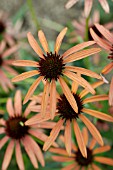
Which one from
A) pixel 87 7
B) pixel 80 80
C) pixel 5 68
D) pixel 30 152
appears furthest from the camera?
pixel 5 68

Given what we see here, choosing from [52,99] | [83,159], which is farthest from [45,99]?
[83,159]

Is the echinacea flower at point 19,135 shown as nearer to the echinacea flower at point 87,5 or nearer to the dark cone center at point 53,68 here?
the dark cone center at point 53,68

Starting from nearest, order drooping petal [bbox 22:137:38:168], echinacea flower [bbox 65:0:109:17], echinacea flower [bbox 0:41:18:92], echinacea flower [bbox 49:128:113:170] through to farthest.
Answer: echinacea flower [bbox 65:0:109:17]
drooping petal [bbox 22:137:38:168]
echinacea flower [bbox 49:128:113:170]
echinacea flower [bbox 0:41:18:92]

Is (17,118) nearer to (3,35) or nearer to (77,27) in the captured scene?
(77,27)

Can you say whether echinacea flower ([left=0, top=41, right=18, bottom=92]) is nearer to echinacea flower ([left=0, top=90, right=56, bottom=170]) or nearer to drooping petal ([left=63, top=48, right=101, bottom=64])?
echinacea flower ([left=0, top=90, right=56, bottom=170])

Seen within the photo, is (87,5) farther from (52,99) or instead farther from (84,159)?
(84,159)

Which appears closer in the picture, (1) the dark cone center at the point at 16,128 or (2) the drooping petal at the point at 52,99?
(2) the drooping petal at the point at 52,99

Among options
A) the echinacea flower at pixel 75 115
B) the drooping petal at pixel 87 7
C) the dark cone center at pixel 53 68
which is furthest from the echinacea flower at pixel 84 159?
the drooping petal at pixel 87 7

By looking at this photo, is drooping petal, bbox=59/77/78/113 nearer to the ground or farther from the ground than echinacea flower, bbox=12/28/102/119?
nearer to the ground

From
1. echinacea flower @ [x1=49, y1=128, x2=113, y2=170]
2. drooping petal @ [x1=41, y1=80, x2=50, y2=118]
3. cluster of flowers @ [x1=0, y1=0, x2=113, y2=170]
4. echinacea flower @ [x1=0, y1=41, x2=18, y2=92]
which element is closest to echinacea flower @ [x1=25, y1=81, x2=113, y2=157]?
cluster of flowers @ [x1=0, y1=0, x2=113, y2=170]
